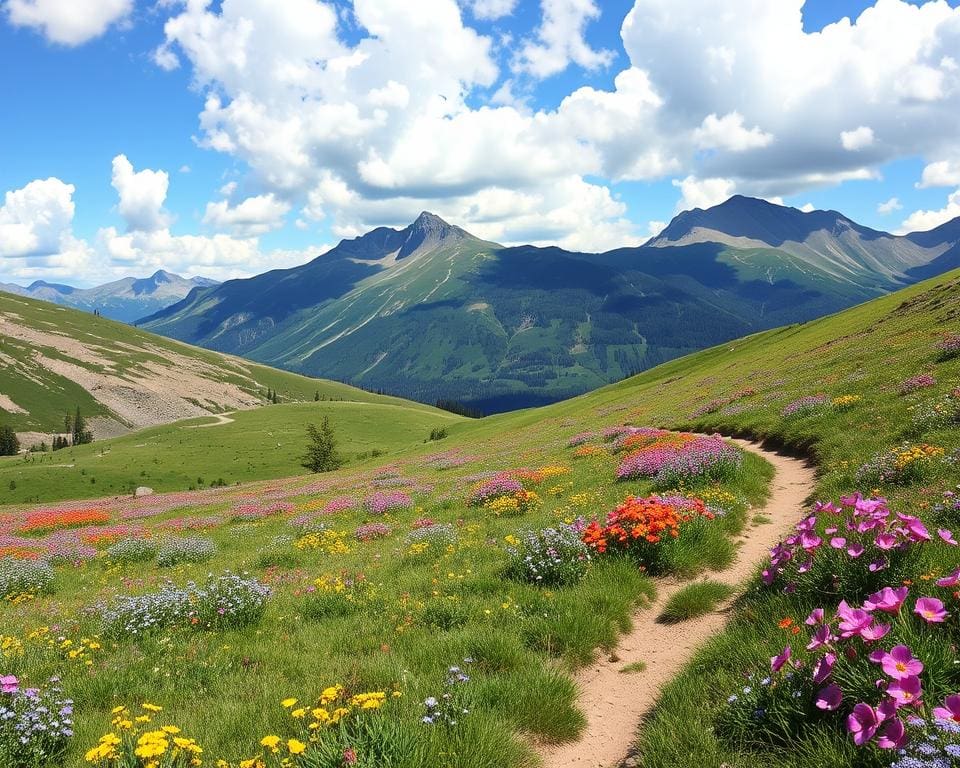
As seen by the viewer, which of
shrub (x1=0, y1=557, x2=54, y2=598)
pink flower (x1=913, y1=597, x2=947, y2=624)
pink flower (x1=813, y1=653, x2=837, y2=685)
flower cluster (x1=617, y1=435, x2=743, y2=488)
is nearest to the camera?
pink flower (x1=813, y1=653, x2=837, y2=685)

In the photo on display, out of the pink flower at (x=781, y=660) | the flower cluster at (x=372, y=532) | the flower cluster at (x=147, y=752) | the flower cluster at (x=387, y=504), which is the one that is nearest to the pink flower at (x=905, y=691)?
the pink flower at (x=781, y=660)

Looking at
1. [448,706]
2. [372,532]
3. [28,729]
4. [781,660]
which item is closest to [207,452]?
[372,532]

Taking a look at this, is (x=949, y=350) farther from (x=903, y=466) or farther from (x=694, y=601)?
(x=694, y=601)

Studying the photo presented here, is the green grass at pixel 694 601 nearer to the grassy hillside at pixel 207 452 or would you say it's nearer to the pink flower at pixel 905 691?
the pink flower at pixel 905 691

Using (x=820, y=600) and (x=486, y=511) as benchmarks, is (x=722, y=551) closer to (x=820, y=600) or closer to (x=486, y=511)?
(x=820, y=600)

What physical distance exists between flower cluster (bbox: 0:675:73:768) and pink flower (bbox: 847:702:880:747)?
7.45 metres

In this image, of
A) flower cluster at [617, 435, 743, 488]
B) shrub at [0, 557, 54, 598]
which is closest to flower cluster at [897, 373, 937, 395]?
flower cluster at [617, 435, 743, 488]

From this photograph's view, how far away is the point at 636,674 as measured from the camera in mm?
7555

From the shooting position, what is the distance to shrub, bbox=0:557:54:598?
14.3 meters

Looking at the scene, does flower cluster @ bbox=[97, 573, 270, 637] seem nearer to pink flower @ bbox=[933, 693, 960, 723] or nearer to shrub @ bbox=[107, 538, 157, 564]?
shrub @ bbox=[107, 538, 157, 564]

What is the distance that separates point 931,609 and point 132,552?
72.2 ft

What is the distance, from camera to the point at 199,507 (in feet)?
124

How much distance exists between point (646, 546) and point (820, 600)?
4.36 metres

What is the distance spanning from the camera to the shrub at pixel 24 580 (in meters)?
14.3
